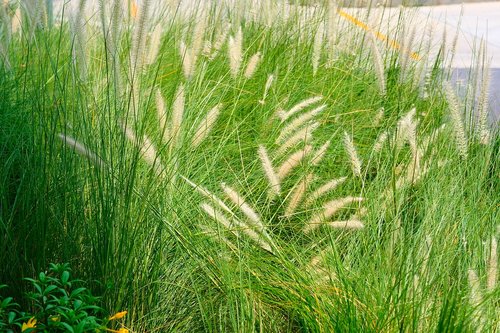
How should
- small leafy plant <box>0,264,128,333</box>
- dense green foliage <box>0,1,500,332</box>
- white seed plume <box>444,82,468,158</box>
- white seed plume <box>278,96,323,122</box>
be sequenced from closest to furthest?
small leafy plant <box>0,264,128,333</box>
dense green foliage <box>0,1,500,332</box>
white seed plume <box>444,82,468,158</box>
white seed plume <box>278,96,323,122</box>

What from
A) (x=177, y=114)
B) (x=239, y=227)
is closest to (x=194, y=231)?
(x=239, y=227)

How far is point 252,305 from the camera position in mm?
2461

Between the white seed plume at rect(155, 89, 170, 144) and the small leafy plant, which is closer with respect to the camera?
the small leafy plant

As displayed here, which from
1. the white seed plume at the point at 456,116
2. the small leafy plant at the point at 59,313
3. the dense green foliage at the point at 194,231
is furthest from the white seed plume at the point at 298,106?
the small leafy plant at the point at 59,313

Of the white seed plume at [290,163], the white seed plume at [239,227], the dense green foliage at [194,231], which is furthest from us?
the white seed plume at [290,163]

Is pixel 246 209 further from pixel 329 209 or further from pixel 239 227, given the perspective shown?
pixel 329 209

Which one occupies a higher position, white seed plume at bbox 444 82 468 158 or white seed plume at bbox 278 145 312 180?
white seed plume at bbox 444 82 468 158

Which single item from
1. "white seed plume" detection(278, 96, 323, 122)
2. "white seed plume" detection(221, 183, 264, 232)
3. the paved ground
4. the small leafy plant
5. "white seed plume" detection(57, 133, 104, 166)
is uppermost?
"white seed plume" detection(57, 133, 104, 166)

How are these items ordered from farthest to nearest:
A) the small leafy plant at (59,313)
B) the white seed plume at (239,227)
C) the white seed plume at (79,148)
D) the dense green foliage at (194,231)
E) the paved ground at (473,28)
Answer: the paved ground at (473,28) < the white seed plume at (239,227) < the white seed plume at (79,148) < the dense green foliage at (194,231) < the small leafy plant at (59,313)

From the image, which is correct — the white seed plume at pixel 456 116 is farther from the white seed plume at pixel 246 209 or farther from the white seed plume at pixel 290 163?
the white seed plume at pixel 246 209

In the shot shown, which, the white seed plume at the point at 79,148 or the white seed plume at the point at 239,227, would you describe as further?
the white seed plume at the point at 239,227

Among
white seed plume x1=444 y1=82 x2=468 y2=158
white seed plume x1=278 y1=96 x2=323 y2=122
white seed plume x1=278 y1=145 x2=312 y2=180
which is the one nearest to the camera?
white seed plume x1=278 y1=145 x2=312 y2=180

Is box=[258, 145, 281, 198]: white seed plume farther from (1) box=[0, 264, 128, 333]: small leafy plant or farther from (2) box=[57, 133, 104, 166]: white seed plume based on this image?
(1) box=[0, 264, 128, 333]: small leafy plant

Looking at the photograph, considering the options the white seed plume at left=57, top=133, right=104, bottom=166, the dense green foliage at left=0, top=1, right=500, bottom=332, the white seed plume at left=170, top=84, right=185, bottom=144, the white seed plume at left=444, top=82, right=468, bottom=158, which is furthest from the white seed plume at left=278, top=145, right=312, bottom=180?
the white seed plume at left=57, top=133, right=104, bottom=166
